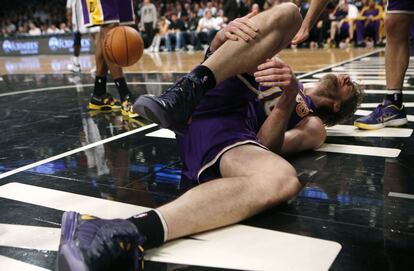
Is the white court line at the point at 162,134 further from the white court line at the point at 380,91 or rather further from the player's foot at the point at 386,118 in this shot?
the white court line at the point at 380,91

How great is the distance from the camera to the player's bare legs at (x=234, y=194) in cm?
137

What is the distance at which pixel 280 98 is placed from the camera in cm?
184

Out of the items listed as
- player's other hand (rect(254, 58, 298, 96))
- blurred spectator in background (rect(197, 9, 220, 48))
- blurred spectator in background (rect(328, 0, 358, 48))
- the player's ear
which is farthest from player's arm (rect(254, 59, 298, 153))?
blurred spectator in background (rect(197, 9, 220, 48))

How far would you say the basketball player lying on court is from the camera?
119cm

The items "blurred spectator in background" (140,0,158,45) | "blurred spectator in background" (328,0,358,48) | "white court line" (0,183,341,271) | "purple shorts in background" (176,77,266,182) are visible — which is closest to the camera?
"white court line" (0,183,341,271)

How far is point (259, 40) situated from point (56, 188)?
1.08 m

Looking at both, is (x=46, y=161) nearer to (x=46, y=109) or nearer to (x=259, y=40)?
(x=259, y=40)

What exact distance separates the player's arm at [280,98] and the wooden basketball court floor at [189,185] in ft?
0.77

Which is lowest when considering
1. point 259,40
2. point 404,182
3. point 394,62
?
point 404,182

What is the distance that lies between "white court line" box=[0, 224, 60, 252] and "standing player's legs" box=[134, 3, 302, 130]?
0.54 m

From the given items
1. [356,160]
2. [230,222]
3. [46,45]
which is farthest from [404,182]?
[46,45]

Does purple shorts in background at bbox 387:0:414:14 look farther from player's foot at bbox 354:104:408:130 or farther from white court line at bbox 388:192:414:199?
white court line at bbox 388:192:414:199

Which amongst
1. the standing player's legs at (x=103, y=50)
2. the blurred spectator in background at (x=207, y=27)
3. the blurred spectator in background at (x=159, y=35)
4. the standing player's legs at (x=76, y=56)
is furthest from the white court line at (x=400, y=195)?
the blurred spectator in background at (x=159, y=35)

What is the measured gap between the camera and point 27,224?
1.58m
